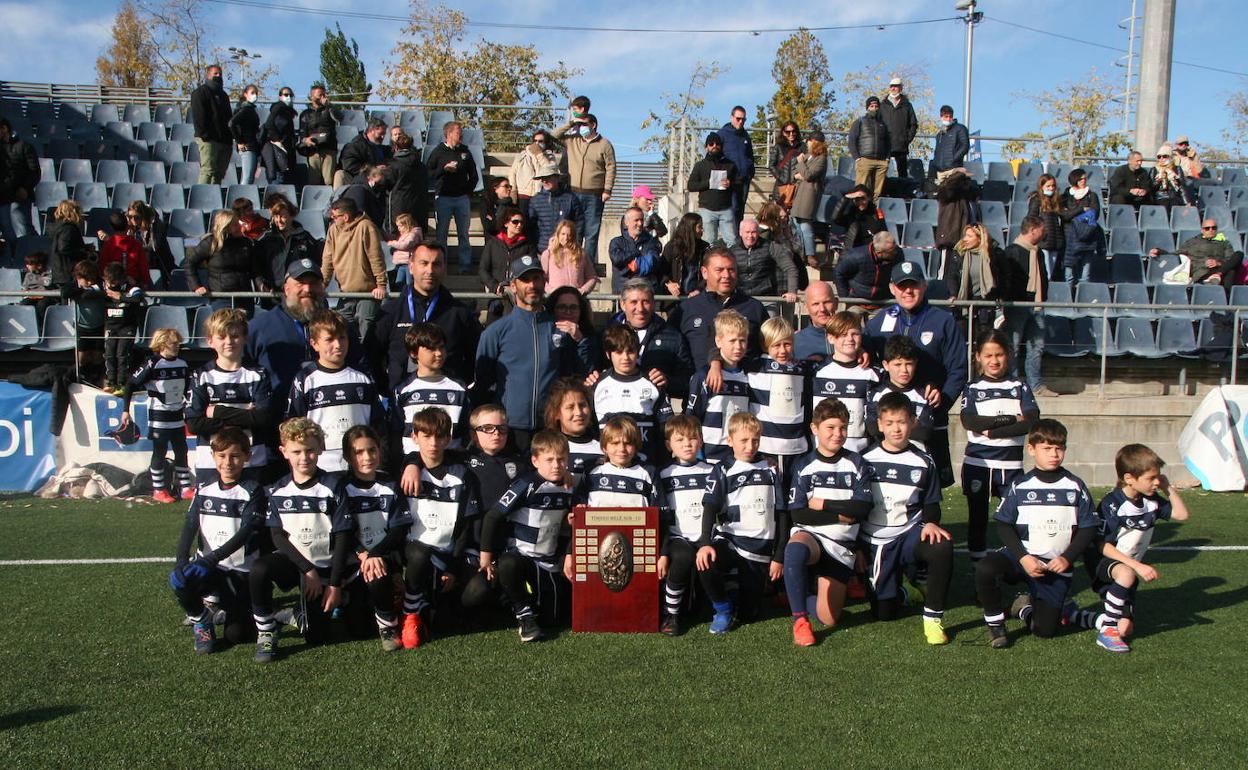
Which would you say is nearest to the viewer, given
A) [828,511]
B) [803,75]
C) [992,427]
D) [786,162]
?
[828,511]

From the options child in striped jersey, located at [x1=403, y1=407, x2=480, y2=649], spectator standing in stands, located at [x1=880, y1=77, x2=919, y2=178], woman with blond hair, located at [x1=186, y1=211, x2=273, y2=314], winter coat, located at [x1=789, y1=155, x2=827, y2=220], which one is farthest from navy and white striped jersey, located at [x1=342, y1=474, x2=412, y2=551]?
spectator standing in stands, located at [x1=880, y1=77, x2=919, y2=178]

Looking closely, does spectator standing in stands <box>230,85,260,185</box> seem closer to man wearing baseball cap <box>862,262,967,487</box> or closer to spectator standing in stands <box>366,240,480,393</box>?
A: spectator standing in stands <box>366,240,480,393</box>

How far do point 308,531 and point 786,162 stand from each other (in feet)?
30.4

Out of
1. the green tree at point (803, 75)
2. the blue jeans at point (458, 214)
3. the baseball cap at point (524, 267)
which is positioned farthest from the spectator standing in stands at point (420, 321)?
the green tree at point (803, 75)

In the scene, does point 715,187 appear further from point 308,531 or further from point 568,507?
point 308,531

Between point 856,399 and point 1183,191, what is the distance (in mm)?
11697

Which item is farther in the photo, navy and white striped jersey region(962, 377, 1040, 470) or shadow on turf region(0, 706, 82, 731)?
navy and white striped jersey region(962, 377, 1040, 470)

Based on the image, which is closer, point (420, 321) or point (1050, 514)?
point (1050, 514)

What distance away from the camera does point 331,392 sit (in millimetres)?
5523

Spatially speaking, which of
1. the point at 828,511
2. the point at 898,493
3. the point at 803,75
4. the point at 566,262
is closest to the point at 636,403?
the point at 828,511

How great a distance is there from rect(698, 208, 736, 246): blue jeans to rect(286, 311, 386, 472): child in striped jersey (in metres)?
6.65

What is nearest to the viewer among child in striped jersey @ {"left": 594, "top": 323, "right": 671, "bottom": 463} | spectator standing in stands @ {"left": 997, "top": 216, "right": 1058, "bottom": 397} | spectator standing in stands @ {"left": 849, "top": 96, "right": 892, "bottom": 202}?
child in striped jersey @ {"left": 594, "top": 323, "right": 671, "bottom": 463}

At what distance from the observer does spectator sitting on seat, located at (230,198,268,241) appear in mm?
9164

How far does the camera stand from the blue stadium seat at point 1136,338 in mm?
10797
